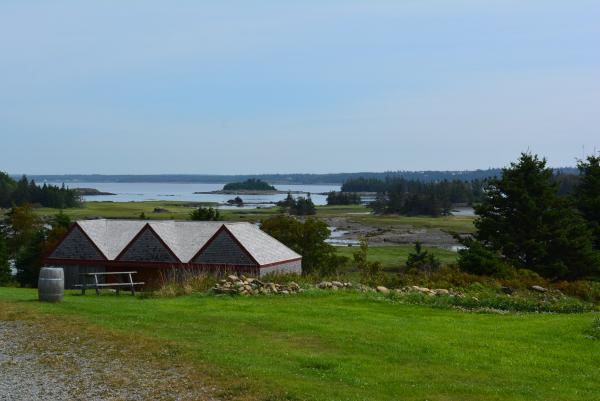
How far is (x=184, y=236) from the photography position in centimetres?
3781

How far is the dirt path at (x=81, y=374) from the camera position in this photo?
404 inches

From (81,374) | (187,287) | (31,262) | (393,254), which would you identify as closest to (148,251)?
(187,287)

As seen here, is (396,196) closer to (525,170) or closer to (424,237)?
(424,237)

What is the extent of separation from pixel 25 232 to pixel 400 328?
76.6 meters

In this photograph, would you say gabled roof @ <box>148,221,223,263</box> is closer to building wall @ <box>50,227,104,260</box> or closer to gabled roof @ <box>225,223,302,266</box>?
gabled roof @ <box>225,223,302,266</box>

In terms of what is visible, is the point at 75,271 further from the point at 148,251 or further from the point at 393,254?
the point at 393,254

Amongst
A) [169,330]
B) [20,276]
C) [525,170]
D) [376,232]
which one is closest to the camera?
[169,330]

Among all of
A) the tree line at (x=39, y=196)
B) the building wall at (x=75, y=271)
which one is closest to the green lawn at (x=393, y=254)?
the building wall at (x=75, y=271)

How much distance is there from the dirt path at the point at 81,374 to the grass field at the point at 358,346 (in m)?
0.75

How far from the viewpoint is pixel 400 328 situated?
52.0 feet

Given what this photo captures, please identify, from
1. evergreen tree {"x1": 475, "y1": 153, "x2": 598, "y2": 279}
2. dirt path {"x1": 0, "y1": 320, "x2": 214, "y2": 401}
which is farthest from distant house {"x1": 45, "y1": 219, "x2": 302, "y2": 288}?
dirt path {"x1": 0, "y1": 320, "x2": 214, "y2": 401}

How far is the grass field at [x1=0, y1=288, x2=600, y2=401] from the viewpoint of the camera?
10586 mm

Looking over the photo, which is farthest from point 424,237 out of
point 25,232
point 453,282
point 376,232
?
point 453,282

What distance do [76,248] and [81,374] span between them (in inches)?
1134
